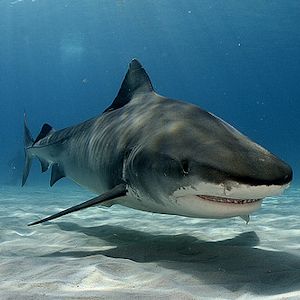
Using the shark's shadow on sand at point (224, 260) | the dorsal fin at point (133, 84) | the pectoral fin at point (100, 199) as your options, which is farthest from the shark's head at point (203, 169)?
the dorsal fin at point (133, 84)

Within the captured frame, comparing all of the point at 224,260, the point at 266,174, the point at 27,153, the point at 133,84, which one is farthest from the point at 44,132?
the point at 266,174

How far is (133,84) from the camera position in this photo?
242 inches

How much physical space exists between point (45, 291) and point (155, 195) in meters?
1.45

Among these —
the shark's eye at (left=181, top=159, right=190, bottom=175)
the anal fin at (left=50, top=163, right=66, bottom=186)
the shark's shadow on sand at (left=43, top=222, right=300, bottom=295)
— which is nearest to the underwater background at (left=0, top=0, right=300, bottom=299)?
the shark's shadow on sand at (left=43, top=222, right=300, bottom=295)

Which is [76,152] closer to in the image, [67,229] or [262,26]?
[67,229]

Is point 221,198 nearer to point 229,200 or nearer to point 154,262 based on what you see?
point 229,200

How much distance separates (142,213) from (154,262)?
539 centimetres

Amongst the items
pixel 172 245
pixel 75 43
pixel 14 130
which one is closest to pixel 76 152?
pixel 172 245

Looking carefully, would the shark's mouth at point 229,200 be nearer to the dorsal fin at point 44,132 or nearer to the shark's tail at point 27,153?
the dorsal fin at point 44,132

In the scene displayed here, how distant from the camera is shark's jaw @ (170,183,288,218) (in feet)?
8.94

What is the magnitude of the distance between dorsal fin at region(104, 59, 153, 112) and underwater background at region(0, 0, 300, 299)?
2.08m

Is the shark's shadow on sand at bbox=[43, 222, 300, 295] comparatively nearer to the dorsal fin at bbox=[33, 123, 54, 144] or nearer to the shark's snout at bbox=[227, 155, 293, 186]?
the shark's snout at bbox=[227, 155, 293, 186]

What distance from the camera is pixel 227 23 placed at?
44.3 m

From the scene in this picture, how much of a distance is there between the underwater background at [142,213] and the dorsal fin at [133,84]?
208cm
